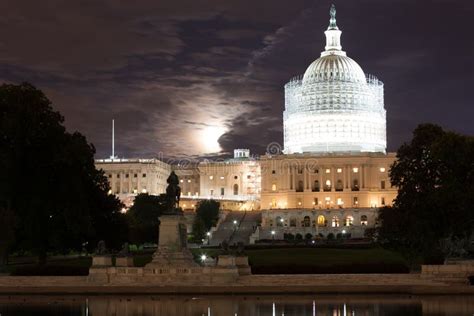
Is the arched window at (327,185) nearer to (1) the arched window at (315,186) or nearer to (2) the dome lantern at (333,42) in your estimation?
(1) the arched window at (315,186)

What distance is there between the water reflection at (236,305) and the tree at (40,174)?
54.5ft

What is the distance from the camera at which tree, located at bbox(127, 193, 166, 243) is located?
104m

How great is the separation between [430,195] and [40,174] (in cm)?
2642

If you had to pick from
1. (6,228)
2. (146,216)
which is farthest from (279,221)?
(6,228)

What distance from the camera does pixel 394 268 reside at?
170ft

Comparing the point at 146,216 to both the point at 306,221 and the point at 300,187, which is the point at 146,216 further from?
the point at 300,187

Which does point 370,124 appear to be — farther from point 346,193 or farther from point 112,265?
point 112,265

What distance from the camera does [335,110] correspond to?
161500mm

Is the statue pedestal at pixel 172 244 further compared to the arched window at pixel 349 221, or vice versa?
the arched window at pixel 349 221

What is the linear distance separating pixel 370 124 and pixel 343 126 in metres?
5.20

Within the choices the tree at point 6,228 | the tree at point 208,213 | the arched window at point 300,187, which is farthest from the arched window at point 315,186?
the tree at point 6,228

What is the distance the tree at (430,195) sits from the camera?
63625mm

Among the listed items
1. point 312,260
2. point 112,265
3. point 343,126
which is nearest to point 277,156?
point 343,126

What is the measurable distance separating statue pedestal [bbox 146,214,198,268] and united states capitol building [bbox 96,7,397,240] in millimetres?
88729
